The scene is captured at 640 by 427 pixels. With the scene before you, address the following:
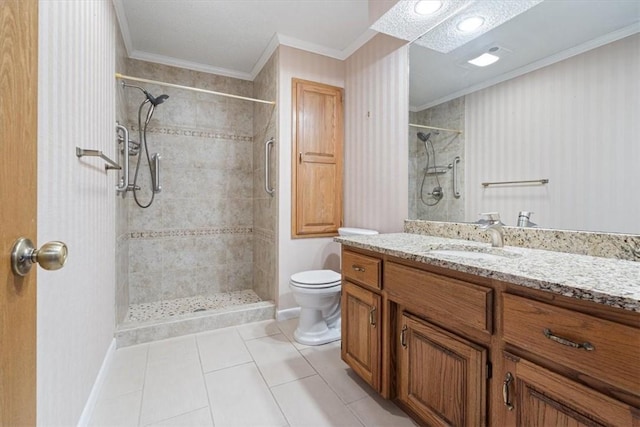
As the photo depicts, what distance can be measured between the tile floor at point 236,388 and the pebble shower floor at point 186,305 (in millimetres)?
358

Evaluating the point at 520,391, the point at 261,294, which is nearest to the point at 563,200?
the point at 520,391

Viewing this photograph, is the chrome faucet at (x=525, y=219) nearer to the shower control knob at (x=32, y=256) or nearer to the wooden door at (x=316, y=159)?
the wooden door at (x=316, y=159)

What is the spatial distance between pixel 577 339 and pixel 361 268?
3.10 feet

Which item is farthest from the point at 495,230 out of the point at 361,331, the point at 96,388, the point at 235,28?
the point at 235,28

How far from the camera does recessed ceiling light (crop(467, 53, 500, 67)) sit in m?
1.60

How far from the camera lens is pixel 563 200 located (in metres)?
1.32

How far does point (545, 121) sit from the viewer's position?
1.38 meters

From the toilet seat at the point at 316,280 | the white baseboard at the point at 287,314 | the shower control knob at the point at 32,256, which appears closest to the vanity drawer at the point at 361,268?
the toilet seat at the point at 316,280

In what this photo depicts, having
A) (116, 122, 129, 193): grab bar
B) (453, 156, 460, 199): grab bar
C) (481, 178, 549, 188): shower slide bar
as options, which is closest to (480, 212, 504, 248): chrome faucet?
(481, 178, 549, 188): shower slide bar

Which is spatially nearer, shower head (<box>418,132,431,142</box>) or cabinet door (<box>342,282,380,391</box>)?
cabinet door (<box>342,282,380,391</box>)

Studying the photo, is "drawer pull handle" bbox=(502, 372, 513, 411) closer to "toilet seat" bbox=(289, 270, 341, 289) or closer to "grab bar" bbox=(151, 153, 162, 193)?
"toilet seat" bbox=(289, 270, 341, 289)

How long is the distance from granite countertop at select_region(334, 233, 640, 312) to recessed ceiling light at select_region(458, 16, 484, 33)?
4.22ft

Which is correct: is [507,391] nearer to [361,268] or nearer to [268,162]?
[361,268]

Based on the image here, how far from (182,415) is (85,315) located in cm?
67
